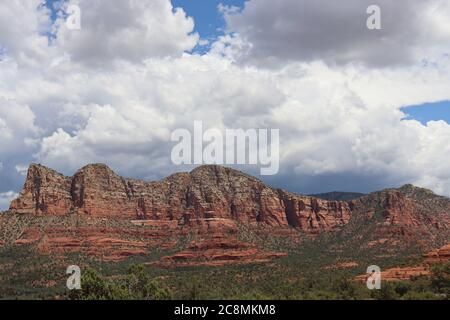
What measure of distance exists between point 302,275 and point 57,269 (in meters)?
62.4

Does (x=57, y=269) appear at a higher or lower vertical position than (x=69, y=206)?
lower

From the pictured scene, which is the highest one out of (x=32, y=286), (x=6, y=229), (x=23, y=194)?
(x=23, y=194)

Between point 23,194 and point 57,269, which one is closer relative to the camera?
point 57,269

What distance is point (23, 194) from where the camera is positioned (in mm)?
192500

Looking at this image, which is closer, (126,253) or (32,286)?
(32,286)

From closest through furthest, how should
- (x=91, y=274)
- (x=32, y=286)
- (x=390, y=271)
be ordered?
(x=91, y=274) < (x=390, y=271) < (x=32, y=286)

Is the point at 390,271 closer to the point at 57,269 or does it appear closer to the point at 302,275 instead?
the point at 302,275

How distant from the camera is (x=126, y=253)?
596ft
